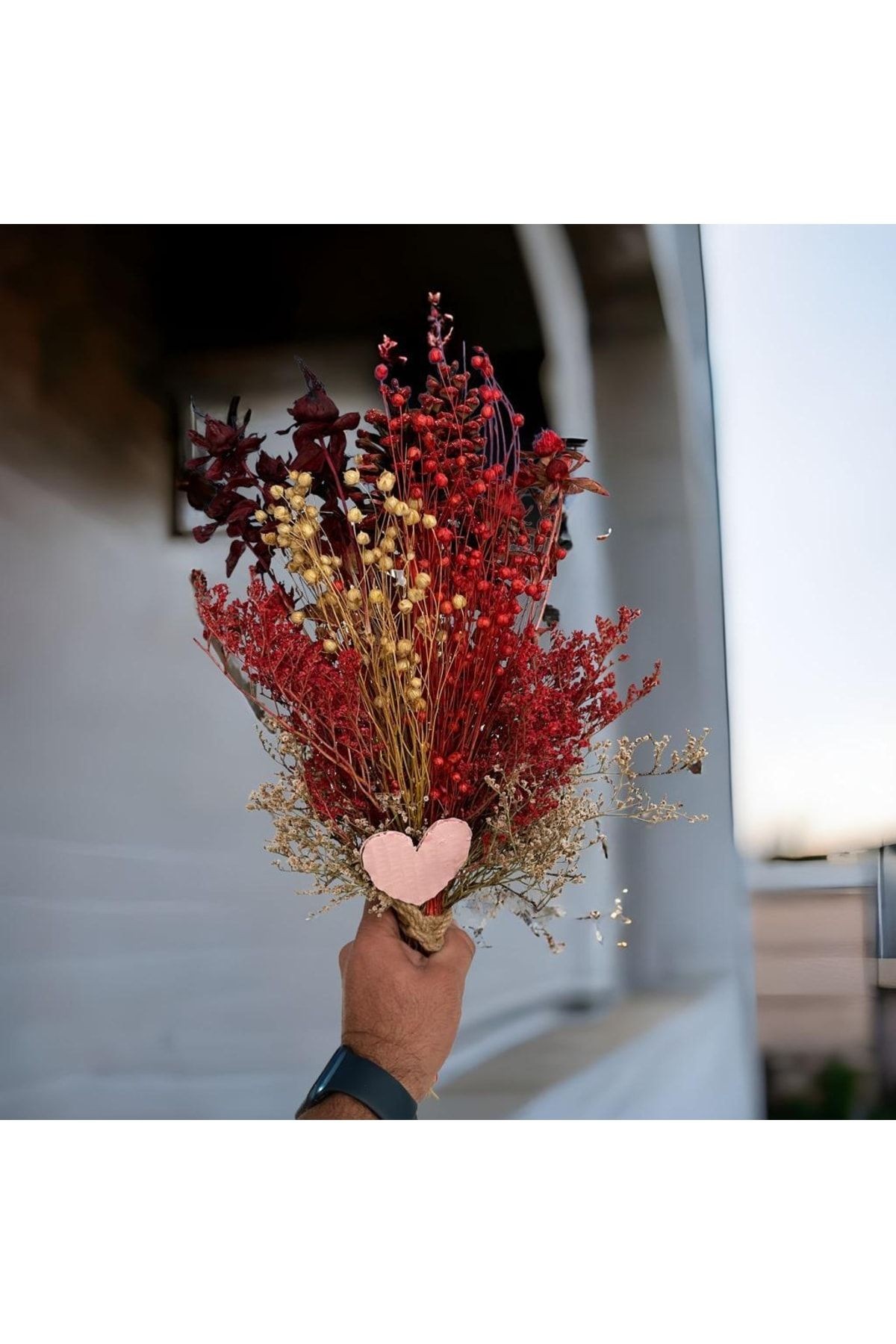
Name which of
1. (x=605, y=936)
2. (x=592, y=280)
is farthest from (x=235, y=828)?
(x=592, y=280)

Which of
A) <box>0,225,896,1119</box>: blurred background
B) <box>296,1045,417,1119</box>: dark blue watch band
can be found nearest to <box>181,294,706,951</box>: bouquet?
<box>296,1045,417,1119</box>: dark blue watch band

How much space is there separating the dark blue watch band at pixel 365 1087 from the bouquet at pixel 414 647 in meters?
0.10

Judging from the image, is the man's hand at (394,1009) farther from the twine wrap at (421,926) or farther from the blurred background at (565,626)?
the blurred background at (565,626)

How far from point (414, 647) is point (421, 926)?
8.4 inches

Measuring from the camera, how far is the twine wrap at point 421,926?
88 centimetres

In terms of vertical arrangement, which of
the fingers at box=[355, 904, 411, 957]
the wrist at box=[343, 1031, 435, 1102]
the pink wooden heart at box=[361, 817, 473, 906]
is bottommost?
the wrist at box=[343, 1031, 435, 1102]

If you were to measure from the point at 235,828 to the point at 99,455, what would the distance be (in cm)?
69

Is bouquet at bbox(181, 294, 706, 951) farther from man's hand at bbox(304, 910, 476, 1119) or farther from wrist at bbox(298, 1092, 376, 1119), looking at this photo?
wrist at bbox(298, 1092, 376, 1119)

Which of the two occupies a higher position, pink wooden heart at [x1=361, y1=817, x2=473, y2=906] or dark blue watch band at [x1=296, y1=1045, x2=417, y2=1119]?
pink wooden heart at [x1=361, y1=817, x2=473, y2=906]

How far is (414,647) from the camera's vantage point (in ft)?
2.82

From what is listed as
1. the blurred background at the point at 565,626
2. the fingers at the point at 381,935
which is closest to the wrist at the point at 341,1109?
the fingers at the point at 381,935

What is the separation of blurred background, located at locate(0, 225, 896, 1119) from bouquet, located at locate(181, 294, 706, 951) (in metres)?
1.08

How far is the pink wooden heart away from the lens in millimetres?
832

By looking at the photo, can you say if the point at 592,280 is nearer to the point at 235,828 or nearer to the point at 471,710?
the point at 235,828
